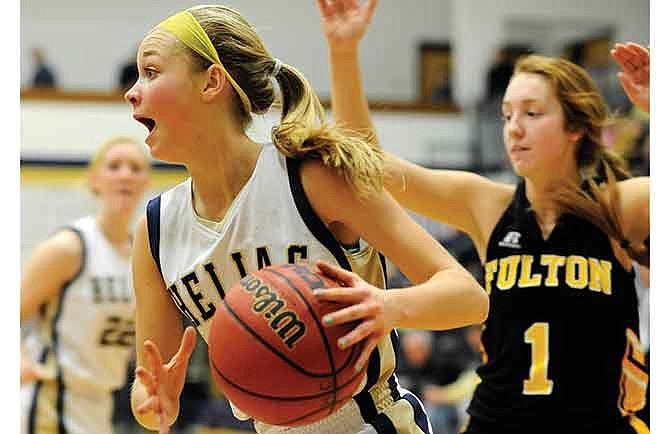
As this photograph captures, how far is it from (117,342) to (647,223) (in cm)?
283

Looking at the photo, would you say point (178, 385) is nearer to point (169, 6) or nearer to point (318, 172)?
point (318, 172)

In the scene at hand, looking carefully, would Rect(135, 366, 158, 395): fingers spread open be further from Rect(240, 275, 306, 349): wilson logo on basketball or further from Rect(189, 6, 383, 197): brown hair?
Rect(189, 6, 383, 197): brown hair

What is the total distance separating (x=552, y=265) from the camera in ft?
12.1

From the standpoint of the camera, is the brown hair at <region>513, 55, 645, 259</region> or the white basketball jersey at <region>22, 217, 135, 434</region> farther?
the white basketball jersey at <region>22, 217, 135, 434</region>

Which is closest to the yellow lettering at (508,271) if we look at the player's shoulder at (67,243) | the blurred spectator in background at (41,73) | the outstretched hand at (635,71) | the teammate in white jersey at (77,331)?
the outstretched hand at (635,71)

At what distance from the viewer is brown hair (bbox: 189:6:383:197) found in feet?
8.27

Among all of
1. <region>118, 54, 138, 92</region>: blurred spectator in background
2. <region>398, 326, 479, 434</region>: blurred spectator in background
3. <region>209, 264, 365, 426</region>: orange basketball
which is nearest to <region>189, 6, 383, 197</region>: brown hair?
<region>209, 264, 365, 426</region>: orange basketball

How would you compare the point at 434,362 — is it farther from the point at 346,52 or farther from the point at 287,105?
the point at 287,105

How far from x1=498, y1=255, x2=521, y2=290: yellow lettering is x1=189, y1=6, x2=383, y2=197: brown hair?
3.81 feet

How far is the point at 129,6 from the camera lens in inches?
507

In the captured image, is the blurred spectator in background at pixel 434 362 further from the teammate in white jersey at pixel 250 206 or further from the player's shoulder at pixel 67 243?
the teammate in white jersey at pixel 250 206

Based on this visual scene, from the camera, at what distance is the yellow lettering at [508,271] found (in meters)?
3.70

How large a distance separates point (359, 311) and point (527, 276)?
5.24 feet
